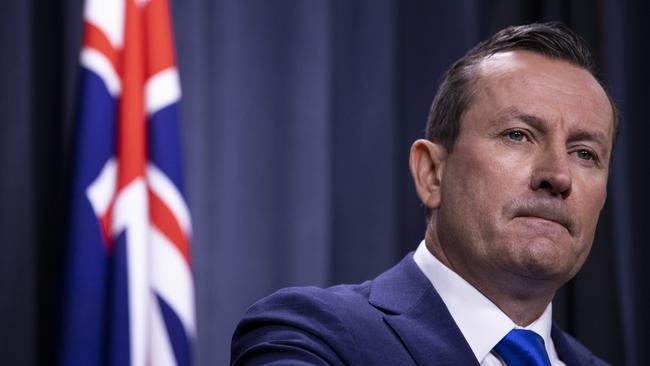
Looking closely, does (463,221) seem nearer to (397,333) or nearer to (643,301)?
(397,333)

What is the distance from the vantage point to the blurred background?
266 centimetres

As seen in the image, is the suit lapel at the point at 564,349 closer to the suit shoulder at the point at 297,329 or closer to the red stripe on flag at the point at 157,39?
the suit shoulder at the point at 297,329

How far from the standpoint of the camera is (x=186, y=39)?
2682mm

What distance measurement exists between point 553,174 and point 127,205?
3.50 ft

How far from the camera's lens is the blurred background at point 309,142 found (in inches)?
105

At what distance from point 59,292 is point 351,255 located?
3.25ft

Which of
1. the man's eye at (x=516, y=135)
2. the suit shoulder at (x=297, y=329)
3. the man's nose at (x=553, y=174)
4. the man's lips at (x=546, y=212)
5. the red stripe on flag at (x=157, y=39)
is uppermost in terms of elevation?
the red stripe on flag at (x=157, y=39)

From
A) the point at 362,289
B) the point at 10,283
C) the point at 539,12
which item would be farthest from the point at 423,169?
the point at 539,12

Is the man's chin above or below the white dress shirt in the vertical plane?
above

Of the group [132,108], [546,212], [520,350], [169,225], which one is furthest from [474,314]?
[132,108]

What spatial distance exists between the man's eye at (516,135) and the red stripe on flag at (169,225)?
907 mm

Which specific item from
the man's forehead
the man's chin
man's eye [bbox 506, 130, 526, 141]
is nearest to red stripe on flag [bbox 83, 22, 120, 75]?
the man's forehead

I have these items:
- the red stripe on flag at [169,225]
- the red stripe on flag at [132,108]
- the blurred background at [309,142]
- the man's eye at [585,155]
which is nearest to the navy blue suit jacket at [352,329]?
the man's eye at [585,155]

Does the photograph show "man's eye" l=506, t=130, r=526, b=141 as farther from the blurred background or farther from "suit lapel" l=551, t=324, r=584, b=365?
the blurred background
